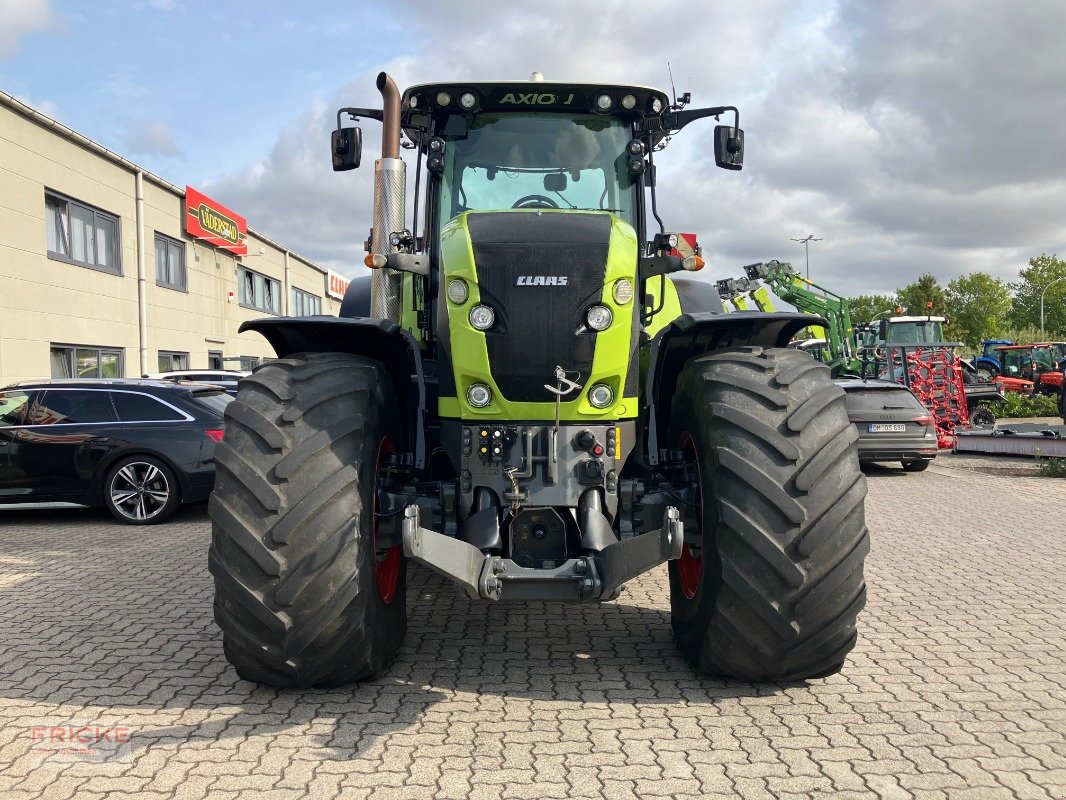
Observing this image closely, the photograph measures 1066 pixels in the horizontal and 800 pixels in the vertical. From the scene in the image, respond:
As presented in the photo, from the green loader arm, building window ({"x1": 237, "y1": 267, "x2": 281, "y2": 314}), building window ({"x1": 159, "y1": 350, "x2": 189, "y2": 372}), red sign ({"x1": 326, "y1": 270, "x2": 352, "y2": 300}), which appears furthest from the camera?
red sign ({"x1": 326, "y1": 270, "x2": 352, "y2": 300})

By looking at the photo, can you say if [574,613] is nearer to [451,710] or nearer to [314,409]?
[451,710]

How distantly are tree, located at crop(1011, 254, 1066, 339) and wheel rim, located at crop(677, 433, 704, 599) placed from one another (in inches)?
3037

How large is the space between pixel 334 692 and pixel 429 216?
2639 mm

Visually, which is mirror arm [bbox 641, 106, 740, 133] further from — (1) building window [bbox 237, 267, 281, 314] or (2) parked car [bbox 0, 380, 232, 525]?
(1) building window [bbox 237, 267, 281, 314]

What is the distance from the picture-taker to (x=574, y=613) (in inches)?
218

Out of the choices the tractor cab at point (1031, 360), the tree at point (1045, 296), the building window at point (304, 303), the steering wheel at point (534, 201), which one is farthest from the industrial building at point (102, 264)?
the tree at point (1045, 296)

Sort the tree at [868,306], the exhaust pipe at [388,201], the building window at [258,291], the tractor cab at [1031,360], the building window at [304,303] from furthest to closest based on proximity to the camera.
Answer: the tree at [868,306]
the building window at [304,303]
the building window at [258,291]
the tractor cab at [1031,360]
the exhaust pipe at [388,201]

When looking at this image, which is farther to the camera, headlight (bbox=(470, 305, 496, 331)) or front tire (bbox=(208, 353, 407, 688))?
headlight (bbox=(470, 305, 496, 331))

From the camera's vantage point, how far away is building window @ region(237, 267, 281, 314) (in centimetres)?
3403

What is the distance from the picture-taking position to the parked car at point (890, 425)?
13797 millimetres

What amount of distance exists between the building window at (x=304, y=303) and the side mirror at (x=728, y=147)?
36507mm

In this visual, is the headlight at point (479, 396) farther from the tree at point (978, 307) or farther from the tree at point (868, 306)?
the tree at point (868, 306)

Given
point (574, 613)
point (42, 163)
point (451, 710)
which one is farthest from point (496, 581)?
point (42, 163)

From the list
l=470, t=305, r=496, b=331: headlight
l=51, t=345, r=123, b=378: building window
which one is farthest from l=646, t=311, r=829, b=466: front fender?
l=51, t=345, r=123, b=378: building window
